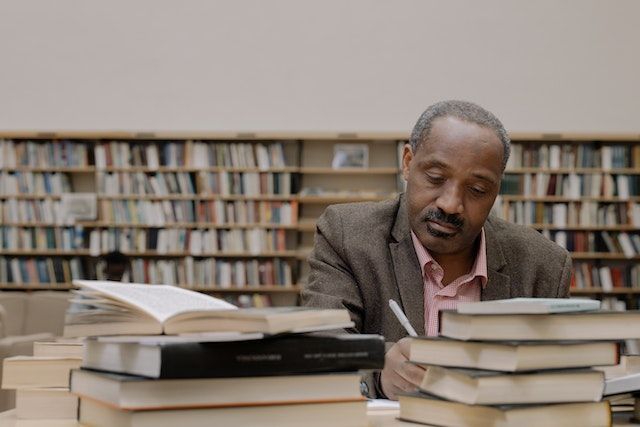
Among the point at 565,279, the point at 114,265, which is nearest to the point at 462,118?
the point at 565,279

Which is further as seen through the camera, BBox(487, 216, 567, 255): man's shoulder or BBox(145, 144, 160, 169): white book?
BBox(145, 144, 160, 169): white book

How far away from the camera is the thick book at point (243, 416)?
108 centimetres

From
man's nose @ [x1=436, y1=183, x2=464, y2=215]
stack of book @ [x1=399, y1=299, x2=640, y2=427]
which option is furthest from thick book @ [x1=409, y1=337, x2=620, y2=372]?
man's nose @ [x1=436, y1=183, x2=464, y2=215]

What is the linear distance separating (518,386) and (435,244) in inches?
37.2

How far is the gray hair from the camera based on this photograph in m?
2.05

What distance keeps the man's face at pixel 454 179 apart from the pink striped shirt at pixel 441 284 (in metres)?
0.11

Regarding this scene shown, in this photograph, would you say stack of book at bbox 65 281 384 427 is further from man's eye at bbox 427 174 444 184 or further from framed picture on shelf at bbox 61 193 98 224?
framed picture on shelf at bbox 61 193 98 224

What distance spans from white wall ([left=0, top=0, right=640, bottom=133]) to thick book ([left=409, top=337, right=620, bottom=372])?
7506mm

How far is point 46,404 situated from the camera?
136 cm

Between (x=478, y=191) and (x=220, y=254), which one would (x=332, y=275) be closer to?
(x=478, y=191)

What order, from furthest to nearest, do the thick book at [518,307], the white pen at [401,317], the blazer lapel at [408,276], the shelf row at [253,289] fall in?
the shelf row at [253,289] → the blazer lapel at [408,276] → the white pen at [401,317] → the thick book at [518,307]

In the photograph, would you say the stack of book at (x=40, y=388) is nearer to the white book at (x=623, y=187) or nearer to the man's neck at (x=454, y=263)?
the man's neck at (x=454, y=263)

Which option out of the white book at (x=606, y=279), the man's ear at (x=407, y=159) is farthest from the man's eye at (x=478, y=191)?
the white book at (x=606, y=279)

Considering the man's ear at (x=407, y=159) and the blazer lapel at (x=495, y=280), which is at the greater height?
the man's ear at (x=407, y=159)
